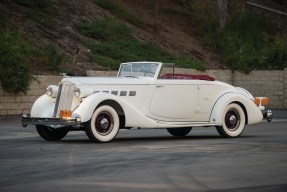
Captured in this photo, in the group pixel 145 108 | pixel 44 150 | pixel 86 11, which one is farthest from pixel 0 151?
pixel 86 11

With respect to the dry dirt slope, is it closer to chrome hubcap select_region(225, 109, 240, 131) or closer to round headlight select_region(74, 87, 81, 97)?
chrome hubcap select_region(225, 109, 240, 131)

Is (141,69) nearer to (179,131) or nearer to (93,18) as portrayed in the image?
(179,131)

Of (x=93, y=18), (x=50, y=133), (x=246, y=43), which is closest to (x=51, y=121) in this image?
(x=50, y=133)

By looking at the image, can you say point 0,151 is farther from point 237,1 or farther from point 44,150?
point 237,1

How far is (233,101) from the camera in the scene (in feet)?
57.0

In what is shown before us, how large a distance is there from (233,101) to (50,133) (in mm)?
4011

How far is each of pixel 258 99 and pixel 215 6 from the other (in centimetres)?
3647

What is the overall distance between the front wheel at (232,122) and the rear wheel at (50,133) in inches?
132

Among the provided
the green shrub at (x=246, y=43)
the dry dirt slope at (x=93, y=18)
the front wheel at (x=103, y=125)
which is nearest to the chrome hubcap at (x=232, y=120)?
the front wheel at (x=103, y=125)

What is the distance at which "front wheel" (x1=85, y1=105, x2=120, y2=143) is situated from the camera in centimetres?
1538

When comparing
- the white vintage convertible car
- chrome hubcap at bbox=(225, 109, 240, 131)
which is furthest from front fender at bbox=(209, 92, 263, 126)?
chrome hubcap at bbox=(225, 109, 240, 131)

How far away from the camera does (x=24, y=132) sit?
19891 millimetres

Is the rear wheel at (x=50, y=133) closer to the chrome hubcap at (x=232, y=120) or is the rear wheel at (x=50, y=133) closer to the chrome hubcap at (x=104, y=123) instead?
the chrome hubcap at (x=104, y=123)

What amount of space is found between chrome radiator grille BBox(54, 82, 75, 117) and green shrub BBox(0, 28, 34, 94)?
13.4 metres
